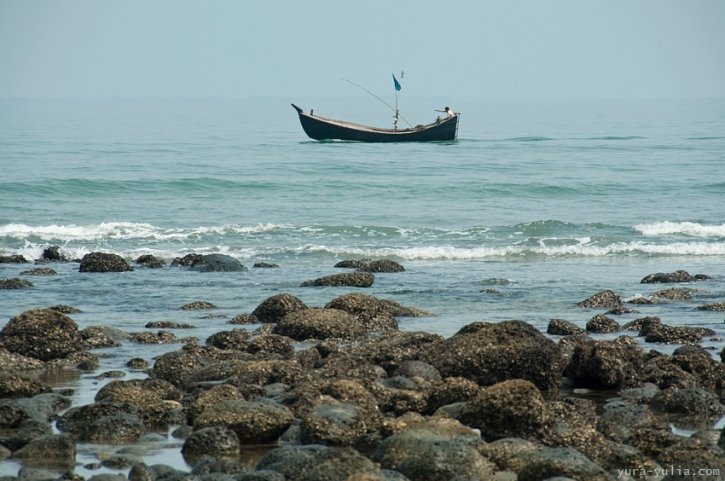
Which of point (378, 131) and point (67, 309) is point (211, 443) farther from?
point (378, 131)

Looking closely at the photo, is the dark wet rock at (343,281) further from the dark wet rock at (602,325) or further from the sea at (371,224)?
the dark wet rock at (602,325)

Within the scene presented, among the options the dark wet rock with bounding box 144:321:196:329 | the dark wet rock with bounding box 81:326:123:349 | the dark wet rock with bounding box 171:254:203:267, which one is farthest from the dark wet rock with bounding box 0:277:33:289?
the dark wet rock with bounding box 81:326:123:349

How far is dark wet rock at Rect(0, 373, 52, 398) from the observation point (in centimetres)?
1250

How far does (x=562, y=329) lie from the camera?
53.8 ft

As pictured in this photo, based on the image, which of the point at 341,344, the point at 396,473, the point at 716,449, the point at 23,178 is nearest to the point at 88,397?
the point at 341,344

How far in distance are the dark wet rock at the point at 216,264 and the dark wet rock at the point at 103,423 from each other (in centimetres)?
1296

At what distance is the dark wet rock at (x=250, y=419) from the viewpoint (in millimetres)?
10719

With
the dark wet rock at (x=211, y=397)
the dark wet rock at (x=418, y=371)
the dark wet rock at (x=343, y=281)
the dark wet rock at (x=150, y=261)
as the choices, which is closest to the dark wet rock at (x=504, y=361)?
the dark wet rock at (x=418, y=371)

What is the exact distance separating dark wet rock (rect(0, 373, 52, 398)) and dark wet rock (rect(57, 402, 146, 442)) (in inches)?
57.8

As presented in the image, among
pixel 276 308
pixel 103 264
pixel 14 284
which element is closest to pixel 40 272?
pixel 103 264

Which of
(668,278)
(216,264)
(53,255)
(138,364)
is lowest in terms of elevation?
(53,255)

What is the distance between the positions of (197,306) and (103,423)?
8.57 metres

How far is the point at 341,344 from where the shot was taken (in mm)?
15336

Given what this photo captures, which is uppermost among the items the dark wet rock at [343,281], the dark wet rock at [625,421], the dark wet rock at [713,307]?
the dark wet rock at [625,421]
